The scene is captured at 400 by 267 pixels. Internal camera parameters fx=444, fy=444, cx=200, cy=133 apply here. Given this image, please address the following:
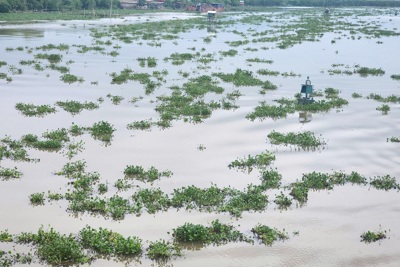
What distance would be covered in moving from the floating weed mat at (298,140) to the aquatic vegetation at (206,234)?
323 inches

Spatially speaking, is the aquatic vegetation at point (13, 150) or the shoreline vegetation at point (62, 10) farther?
the shoreline vegetation at point (62, 10)

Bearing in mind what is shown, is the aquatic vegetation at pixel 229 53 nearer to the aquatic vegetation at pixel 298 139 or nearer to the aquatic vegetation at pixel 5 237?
the aquatic vegetation at pixel 298 139

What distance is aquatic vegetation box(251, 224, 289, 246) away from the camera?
11.6 meters

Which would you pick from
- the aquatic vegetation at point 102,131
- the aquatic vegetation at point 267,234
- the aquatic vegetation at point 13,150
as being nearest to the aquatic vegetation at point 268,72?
the aquatic vegetation at point 102,131

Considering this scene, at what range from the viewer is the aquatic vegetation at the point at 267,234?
11.6m

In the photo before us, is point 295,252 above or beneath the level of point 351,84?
beneath

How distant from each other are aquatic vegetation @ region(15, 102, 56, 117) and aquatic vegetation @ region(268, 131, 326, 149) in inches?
455

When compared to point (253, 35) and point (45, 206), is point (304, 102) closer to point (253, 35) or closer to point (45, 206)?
point (45, 206)

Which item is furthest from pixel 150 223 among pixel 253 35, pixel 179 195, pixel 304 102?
pixel 253 35

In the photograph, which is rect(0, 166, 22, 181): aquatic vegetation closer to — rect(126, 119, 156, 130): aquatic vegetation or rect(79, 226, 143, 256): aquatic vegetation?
rect(79, 226, 143, 256): aquatic vegetation

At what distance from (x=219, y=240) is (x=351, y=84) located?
957 inches

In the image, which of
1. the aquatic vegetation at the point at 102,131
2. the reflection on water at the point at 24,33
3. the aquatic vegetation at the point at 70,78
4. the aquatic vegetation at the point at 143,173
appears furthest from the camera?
the reflection on water at the point at 24,33

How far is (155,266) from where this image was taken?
34.0 ft

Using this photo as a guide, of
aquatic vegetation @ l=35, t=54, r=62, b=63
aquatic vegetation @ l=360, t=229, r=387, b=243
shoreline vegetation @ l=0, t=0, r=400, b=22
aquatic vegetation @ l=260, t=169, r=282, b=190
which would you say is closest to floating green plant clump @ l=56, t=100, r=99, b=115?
aquatic vegetation @ l=260, t=169, r=282, b=190
